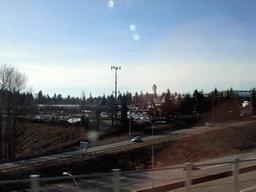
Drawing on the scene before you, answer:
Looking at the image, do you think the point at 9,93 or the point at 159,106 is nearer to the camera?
the point at 9,93

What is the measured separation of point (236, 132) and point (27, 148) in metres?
42.1

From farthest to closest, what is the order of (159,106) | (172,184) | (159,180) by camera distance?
(159,106) < (159,180) < (172,184)

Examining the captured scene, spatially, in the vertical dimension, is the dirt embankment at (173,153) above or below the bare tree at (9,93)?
below

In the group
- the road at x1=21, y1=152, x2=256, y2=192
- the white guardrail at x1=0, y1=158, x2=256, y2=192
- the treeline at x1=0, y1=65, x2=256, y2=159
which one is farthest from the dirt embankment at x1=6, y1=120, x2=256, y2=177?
the white guardrail at x1=0, y1=158, x2=256, y2=192

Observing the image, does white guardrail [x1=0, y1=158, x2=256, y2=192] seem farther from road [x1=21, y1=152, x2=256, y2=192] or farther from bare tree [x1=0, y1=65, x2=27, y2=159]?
bare tree [x1=0, y1=65, x2=27, y2=159]

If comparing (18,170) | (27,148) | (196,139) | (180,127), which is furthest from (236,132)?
(27,148)

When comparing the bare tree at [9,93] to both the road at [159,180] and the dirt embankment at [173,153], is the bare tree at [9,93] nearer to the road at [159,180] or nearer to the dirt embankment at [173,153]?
the dirt embankment at [173,153]

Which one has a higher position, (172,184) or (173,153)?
(172,184)

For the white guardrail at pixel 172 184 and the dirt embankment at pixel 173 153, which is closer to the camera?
the white guardrail at pixel 172 184

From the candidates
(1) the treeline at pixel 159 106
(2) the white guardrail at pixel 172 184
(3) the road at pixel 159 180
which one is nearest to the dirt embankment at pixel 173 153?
(1) the treeline at pixel 159 106

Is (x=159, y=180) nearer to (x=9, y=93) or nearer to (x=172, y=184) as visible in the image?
(x=172, y=184)

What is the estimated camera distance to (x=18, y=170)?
28141 millimetres

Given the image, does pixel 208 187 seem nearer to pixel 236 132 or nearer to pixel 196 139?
pixel 196 139

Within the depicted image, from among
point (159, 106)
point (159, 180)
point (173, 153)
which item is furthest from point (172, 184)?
point (159, 106)
